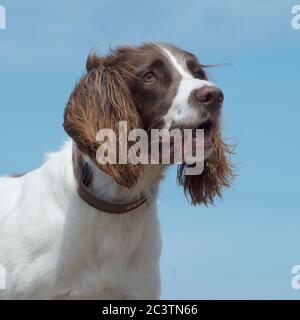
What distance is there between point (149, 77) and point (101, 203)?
3.93ft

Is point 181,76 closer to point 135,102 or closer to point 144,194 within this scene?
point 135,102

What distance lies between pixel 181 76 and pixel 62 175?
1.38m

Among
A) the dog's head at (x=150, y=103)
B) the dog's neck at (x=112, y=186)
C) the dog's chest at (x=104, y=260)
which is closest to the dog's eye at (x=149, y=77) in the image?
the dog's head at (x=150, y=103)

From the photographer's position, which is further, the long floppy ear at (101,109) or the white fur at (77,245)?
the white fur at (77,245)

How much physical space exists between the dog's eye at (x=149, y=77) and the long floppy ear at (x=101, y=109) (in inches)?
7.2

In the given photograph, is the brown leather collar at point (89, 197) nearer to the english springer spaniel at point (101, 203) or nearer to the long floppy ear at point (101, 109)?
the english springer spaniel at point (101, 203)

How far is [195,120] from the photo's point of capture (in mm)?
9133

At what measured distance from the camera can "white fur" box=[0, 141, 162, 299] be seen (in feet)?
31.1

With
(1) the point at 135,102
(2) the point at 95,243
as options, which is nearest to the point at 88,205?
(2) the point at 95,243

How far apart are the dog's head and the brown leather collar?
22 cm

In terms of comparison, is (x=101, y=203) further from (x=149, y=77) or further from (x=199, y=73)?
(x=199, y=73)

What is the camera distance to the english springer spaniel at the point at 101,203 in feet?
30.8

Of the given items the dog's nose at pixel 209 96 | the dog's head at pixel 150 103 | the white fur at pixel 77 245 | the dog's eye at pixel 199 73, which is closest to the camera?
the dog's nose at pixel 209 96

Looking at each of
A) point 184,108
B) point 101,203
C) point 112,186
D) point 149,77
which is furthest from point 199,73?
point 101,203
